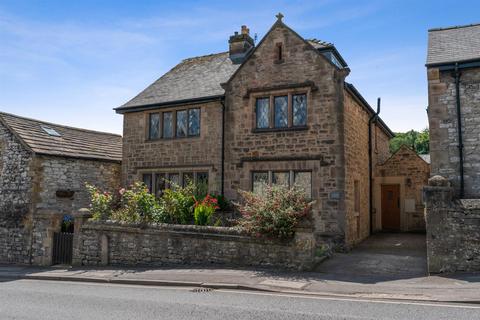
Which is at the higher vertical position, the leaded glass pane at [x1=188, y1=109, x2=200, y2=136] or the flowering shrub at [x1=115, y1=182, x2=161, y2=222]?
the leaded glass pane at [x1=188, y1=109, x2=200, y2=136]

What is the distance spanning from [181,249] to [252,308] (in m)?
5.50

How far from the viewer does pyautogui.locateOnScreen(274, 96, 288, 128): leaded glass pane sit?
52.8 feet

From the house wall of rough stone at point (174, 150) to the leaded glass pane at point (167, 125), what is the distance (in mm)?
263

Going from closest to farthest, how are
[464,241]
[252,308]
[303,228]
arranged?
1. [252,308]
2. [464,241]
3. [303,228]

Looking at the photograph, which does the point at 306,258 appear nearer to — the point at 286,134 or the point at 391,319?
the point at 391,319

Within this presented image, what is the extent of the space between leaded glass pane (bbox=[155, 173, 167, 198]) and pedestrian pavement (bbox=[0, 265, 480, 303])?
5.83 m

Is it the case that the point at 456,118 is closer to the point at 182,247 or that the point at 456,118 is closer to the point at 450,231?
the point at 450,231

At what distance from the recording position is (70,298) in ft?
31.8

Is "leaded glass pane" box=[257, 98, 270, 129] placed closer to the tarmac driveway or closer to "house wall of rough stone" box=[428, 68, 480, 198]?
the tarmac driveway

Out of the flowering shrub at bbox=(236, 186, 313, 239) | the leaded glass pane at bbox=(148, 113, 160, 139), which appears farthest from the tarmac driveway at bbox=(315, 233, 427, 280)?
the leaded glass pane at bbox=(148, 113, 160, 139)

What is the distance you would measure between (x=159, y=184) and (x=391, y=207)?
11964 mm

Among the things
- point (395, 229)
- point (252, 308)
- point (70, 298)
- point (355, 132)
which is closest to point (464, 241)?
point (252, 308)

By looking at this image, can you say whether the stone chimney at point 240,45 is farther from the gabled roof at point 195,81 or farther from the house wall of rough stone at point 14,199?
the house wall of rough stone at point 14,199

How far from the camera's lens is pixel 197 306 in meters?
8.38
